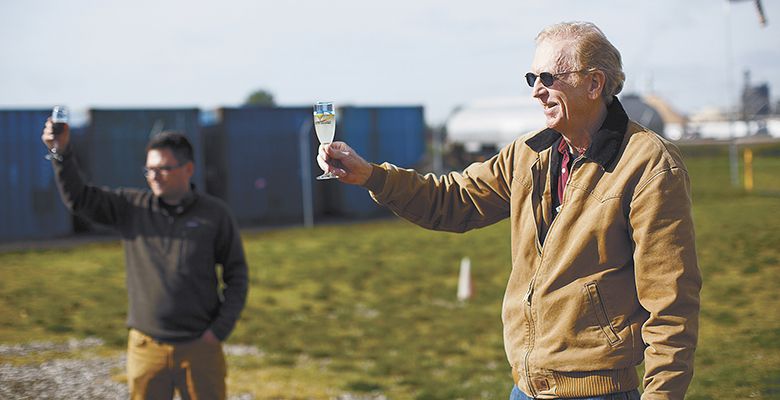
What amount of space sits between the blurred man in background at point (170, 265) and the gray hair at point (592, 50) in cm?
278

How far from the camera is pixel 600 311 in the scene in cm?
279

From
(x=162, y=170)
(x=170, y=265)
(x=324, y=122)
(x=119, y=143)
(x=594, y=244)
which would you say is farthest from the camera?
(x=119, y=143)

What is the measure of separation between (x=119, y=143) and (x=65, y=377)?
16.2 metres

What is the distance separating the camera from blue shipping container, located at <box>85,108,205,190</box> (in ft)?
77.4

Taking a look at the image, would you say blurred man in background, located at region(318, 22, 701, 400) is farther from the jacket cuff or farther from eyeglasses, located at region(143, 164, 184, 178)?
eyeglasses, located at region(143, 164, 184, 178)

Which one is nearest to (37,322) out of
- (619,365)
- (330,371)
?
(330,371)

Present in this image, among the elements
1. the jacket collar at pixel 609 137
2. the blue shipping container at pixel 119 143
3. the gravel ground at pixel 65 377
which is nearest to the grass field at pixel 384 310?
the gravel ground at pixel 65 377

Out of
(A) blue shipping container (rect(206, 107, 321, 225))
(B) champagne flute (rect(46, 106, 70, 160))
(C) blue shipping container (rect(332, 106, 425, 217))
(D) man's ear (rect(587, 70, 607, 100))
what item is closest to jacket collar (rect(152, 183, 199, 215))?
(B) champagne flute (rect(46, 106, 70, 160))

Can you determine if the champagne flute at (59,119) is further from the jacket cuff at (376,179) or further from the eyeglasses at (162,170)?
the jacket cuff at (376,179)

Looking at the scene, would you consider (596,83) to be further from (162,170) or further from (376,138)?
(376,138)

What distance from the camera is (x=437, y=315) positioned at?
37.3 ft

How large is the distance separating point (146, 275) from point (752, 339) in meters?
6.73

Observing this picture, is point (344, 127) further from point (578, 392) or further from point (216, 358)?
point (578, 392)

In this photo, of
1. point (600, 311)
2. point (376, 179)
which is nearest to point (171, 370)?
point (376, 179)
